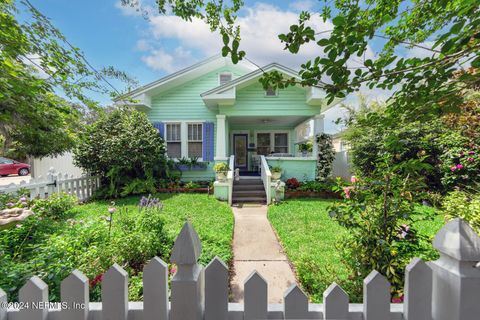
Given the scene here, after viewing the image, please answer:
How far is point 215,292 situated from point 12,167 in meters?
24.8

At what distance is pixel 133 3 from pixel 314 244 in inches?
171

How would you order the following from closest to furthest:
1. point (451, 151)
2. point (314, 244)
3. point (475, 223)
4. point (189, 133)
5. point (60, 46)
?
1. point (60, 46)
2. point (475, 223)
3. point (314, 244)
4. point (451, 151)
5. point (189, 133)

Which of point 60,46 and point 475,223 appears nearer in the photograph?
point 60,46

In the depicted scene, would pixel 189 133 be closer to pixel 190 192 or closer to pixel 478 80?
pixel 190 192

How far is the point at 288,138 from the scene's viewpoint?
502 inches

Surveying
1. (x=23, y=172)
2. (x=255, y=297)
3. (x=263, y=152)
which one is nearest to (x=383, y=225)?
(x=255, y=297)

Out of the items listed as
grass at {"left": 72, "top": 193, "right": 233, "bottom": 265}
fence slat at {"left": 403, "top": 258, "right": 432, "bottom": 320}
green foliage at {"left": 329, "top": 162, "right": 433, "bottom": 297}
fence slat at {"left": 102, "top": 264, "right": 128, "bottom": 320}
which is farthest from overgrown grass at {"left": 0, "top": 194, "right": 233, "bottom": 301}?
fence slat at {"left": 403, "top": 258, "right": 432, "bottom": 320}

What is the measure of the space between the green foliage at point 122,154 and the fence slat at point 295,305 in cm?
776

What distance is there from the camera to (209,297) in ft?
3.46

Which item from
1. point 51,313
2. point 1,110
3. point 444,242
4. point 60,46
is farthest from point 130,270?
point 444,242

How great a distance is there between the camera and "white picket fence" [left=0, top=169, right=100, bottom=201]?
5.61 meters

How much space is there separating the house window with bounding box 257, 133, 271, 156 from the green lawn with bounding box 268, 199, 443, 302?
5749 millimetres

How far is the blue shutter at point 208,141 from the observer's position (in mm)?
9680

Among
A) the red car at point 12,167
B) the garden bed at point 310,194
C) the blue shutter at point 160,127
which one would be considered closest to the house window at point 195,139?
the blue shutter at point 160,127
